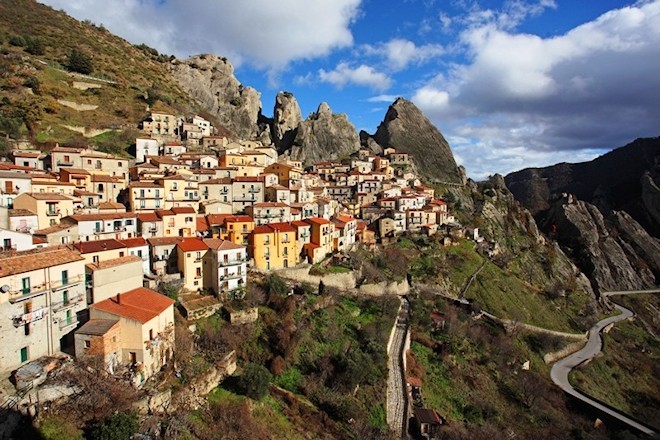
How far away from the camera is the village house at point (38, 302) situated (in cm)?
1823

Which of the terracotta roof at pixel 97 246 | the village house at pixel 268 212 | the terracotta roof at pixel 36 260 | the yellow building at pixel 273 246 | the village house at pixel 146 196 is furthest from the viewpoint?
the village house at pixel 268 212

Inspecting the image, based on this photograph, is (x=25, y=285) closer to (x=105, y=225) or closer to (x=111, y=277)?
(x=111, y=277)

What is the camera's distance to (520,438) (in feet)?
106

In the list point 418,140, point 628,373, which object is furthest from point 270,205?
point 418,140

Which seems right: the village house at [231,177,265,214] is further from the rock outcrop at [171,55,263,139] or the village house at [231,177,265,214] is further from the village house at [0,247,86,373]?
the rock outcrop at [171,55,263,139]

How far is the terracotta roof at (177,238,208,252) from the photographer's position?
31.9 metres

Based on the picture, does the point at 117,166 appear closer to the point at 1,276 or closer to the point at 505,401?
the point at 1,276

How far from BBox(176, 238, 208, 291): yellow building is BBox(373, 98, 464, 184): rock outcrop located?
84.0 metres

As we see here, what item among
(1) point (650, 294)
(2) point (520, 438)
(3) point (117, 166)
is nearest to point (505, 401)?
(2) point (520, 438)

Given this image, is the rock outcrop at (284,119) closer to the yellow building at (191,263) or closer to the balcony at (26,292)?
the yellow building at (191,263)

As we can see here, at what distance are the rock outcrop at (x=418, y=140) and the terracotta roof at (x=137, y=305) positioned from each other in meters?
91.5

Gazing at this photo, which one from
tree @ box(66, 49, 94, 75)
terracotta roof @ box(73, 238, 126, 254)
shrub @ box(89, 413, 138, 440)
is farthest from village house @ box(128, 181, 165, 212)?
tree @ box(66, 49, 94, 75)

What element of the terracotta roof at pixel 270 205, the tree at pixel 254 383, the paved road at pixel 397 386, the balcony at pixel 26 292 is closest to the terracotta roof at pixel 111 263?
the balcony at pixel 26 292

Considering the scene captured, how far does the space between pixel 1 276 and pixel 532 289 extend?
73435 millimetres
